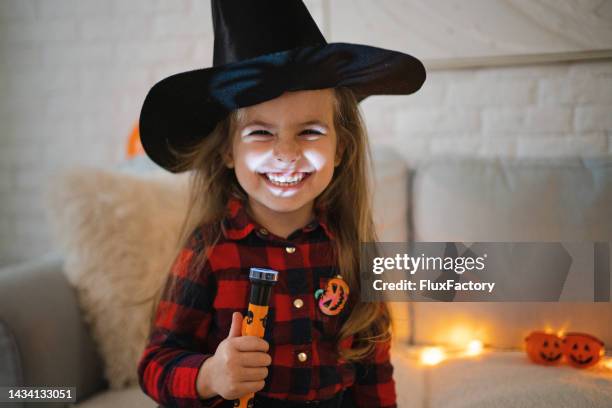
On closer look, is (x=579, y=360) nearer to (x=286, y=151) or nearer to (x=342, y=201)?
(x=342, y=201)

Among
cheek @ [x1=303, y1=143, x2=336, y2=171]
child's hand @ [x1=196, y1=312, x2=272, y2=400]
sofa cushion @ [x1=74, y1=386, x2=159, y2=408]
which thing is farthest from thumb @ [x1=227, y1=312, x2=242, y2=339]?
sofa cushion @ [x1=74, y1=386, x2=159, y2=408]

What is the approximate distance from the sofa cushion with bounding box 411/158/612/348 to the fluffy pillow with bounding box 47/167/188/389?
1.69 ft

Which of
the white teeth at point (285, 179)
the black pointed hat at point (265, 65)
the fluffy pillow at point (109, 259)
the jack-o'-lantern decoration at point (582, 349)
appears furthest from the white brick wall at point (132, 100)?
the white teeth at point (285, 179)

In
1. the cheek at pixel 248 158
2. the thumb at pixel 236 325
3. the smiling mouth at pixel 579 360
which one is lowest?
the smiling mouth at pixel 579 360

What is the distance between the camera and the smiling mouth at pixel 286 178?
0.69 metres

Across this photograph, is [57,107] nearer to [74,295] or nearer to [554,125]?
[74,295]

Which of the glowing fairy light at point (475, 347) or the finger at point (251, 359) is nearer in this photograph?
the finger at point (251, 359)

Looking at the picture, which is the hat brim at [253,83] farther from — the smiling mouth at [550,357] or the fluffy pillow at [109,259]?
the smiling mouth at [550,357]

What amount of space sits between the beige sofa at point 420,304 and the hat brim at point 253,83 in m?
0.24

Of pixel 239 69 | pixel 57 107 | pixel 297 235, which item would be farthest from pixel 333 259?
pixel 57 107

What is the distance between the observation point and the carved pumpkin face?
3.02ft

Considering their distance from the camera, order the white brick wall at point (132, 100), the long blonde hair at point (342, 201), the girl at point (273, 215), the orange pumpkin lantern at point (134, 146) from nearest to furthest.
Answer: the girl at point (273, 215) < the long blonde hair at point (342, 201) < the white brick wall at point (132, 100) < the orange pumpkin lantern at point (134, 146)

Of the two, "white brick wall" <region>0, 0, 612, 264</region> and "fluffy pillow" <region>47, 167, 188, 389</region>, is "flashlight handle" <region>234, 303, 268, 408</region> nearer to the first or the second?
"fluffy pillow" <region>47, 167, 188, 389</region>

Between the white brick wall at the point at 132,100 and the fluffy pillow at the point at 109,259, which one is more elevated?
the white brick wall at the point at 132,100
